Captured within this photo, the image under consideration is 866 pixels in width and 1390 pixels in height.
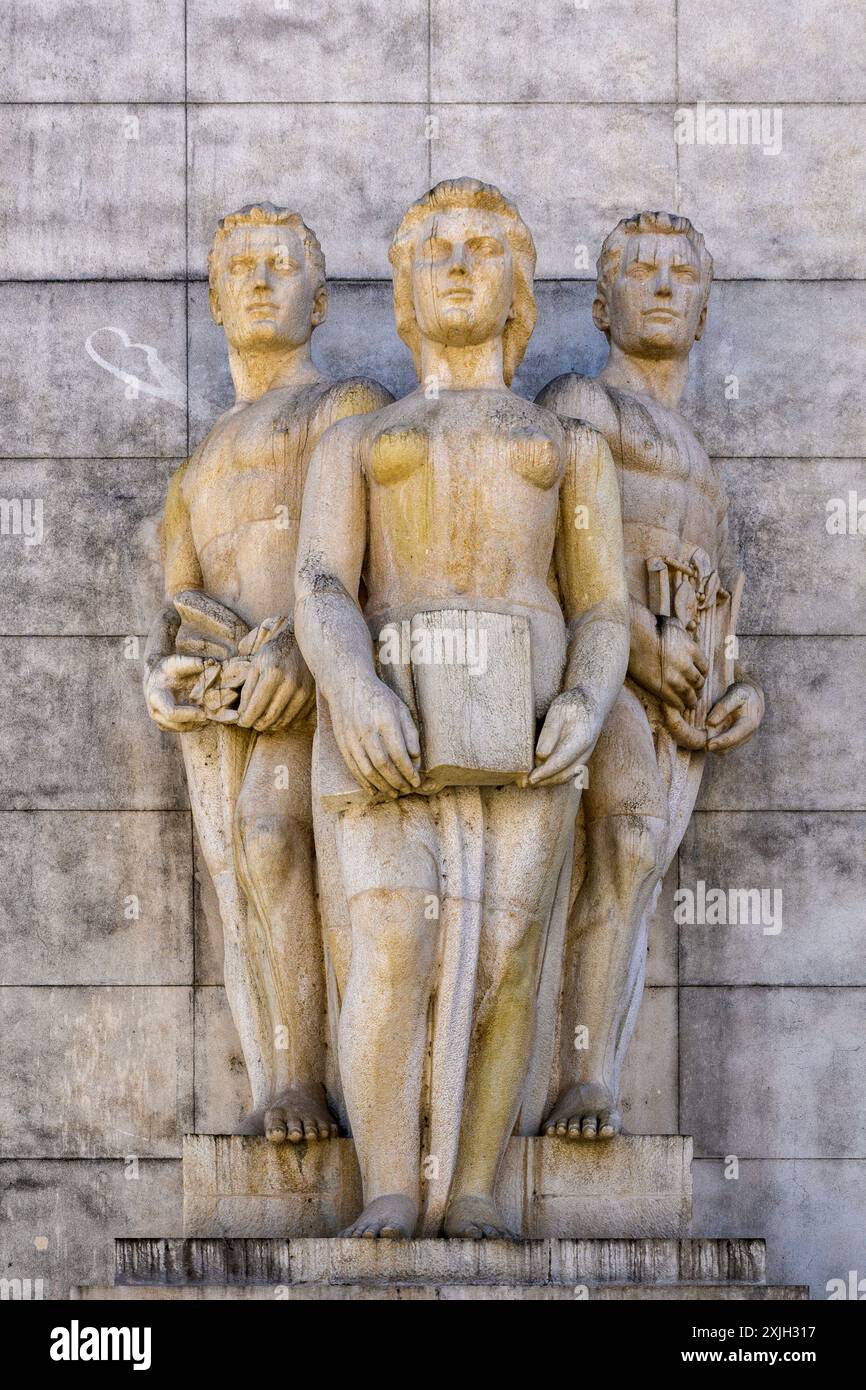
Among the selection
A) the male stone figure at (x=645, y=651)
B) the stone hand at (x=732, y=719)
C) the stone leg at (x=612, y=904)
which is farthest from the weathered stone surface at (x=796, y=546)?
the stone leg at (x=612, y=904)

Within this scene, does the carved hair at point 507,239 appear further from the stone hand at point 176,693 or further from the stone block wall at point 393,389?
the stone hand at point 176,693

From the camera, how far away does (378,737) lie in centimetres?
1288

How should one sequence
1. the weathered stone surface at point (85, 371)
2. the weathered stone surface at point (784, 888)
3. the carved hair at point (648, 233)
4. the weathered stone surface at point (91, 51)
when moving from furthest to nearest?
1. the weathered stone surface at point (91, 51)
2. the weathered stone surface at point (85, 371)
3. the weathered stone surface at point (784, 888)
4. the carved hair at point (648, 233)

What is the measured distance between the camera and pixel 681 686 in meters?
14.1

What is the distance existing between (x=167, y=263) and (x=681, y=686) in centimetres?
321

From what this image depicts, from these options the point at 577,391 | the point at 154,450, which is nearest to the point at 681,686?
the point at 577,391

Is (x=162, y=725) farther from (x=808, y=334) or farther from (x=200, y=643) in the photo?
(x=808, y=334)

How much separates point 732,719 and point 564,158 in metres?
2.84

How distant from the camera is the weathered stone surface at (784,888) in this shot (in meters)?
14.7

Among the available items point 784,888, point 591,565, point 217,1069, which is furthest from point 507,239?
point 217,1069

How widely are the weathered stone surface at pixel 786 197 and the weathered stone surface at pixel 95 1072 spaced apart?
13.9 ft

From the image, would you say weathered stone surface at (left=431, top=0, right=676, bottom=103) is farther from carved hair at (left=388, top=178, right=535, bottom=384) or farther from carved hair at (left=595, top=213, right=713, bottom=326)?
carved hair at (left=388, top=178, right=535, bottom=384)

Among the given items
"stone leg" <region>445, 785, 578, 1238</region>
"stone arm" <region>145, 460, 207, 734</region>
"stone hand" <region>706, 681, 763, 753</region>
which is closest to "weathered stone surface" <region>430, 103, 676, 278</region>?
"stone arm" <region>145, 460, 207, 734</region>

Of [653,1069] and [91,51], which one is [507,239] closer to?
[91,51]
